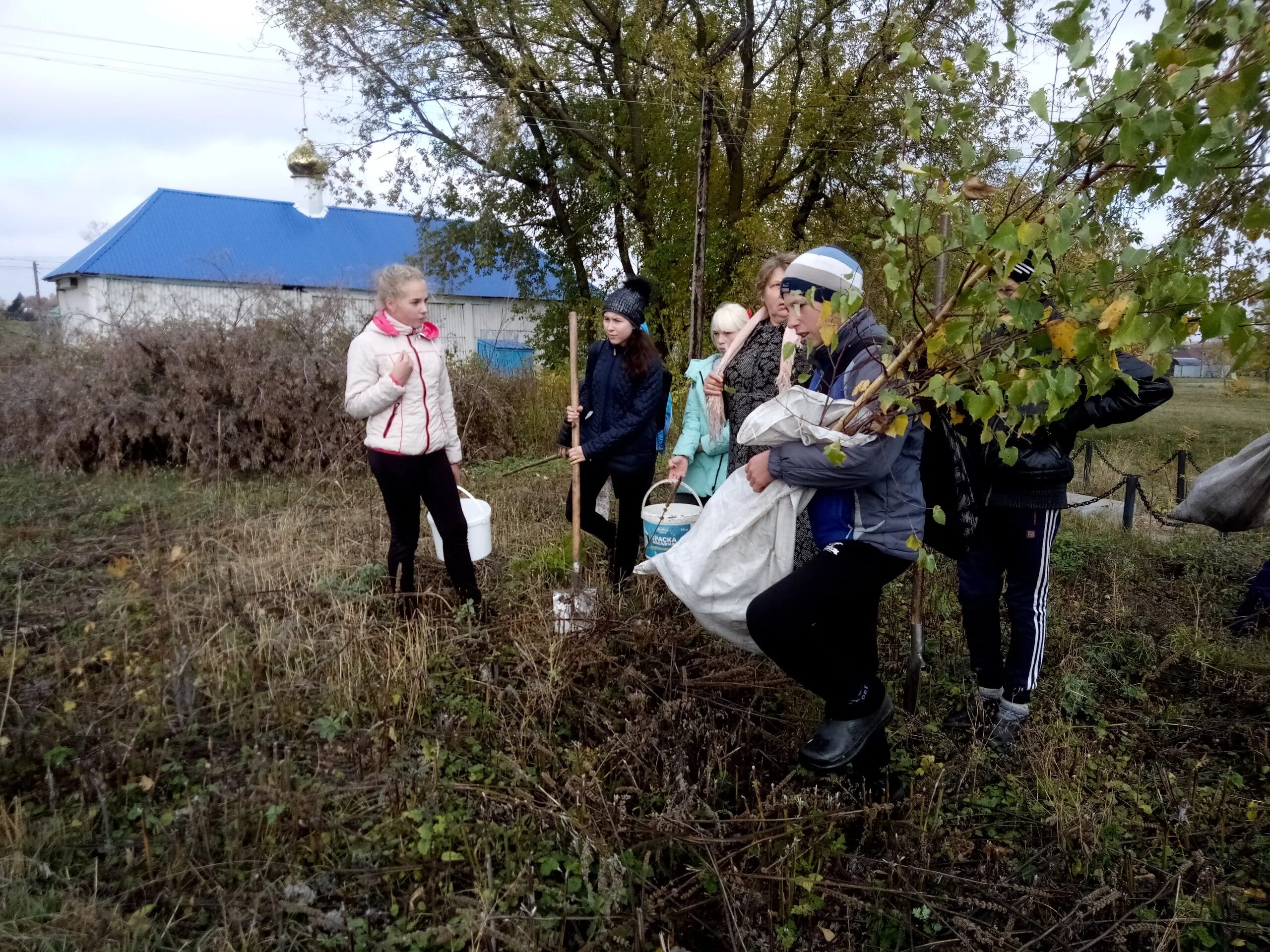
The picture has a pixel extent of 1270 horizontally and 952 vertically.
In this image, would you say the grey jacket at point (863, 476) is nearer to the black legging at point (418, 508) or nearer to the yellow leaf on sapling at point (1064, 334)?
the yellow leaf on sapling at point (1064, 334)

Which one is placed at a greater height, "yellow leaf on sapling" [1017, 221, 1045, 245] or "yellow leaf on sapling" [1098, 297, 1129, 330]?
"yellow leaf on sapling" [1017, 221, 1045, 245]

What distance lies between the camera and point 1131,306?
1604 millimetres

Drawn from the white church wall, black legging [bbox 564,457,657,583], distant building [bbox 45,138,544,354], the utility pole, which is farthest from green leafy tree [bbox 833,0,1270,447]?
distant building [bbox 45,138,544,354]

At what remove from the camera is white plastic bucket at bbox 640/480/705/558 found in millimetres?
4238

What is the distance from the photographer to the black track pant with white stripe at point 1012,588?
3.21 meters

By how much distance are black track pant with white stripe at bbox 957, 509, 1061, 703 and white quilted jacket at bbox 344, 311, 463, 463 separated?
240 cm

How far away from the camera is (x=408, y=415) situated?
155 inches

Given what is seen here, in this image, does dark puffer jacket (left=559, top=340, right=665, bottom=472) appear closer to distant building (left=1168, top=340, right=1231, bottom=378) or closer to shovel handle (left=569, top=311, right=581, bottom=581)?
shovel handle (left=569, top=311, right=581, bottom=581)

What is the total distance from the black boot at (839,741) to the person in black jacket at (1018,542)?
663mm

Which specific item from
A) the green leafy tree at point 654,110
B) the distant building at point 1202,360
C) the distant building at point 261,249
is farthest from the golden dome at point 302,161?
the distant building at point 1202,360

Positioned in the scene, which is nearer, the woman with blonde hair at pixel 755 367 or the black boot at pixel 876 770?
the black boot at pixel 876 770

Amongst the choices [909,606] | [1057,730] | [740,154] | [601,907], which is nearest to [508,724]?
[601,907]

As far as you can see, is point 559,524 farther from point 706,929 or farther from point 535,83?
point 535,83

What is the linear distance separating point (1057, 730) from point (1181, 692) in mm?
993
